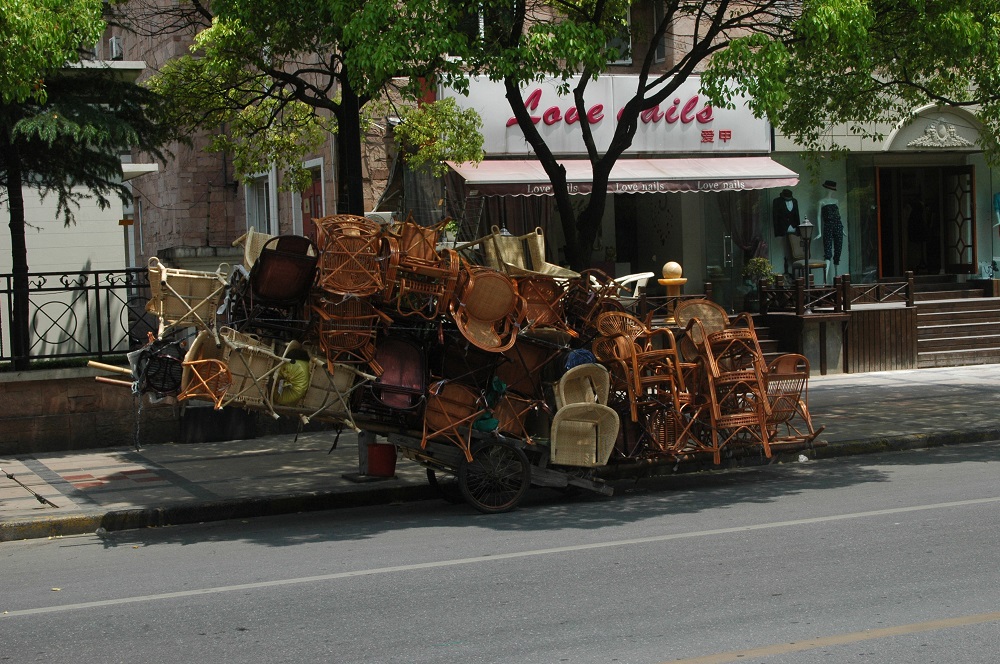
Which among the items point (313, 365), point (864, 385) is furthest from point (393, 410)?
point (864, 385)

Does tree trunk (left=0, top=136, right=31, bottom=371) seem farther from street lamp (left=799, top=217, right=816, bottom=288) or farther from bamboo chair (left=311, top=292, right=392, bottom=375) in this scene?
street lamp (left=799, top=217, right=816, bottom=288)

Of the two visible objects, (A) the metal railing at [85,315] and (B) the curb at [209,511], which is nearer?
(B) the curb at [209,511]

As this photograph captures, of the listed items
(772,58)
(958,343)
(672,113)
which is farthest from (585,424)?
(958,343)

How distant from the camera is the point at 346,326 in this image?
28.0 feet

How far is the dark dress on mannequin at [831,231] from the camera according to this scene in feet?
69.1

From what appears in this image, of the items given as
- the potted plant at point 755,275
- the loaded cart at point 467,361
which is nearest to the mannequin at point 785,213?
the potted plant at point 755,275

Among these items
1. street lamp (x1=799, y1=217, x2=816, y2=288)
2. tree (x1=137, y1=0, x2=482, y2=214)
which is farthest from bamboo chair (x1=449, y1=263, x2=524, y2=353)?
street lamp (x1=799, y1=217, x2=816, y2=288)

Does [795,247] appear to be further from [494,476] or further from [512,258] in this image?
[494,476]

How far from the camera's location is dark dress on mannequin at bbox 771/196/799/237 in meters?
20.7

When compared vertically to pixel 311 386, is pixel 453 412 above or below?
below

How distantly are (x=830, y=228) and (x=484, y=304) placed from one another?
1400 cm

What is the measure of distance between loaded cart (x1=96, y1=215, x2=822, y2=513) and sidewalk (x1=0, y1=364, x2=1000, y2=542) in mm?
1341

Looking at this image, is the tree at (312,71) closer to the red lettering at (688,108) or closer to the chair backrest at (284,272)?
the chair backrest at (284,272)

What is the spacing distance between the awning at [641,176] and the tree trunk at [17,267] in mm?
6567
